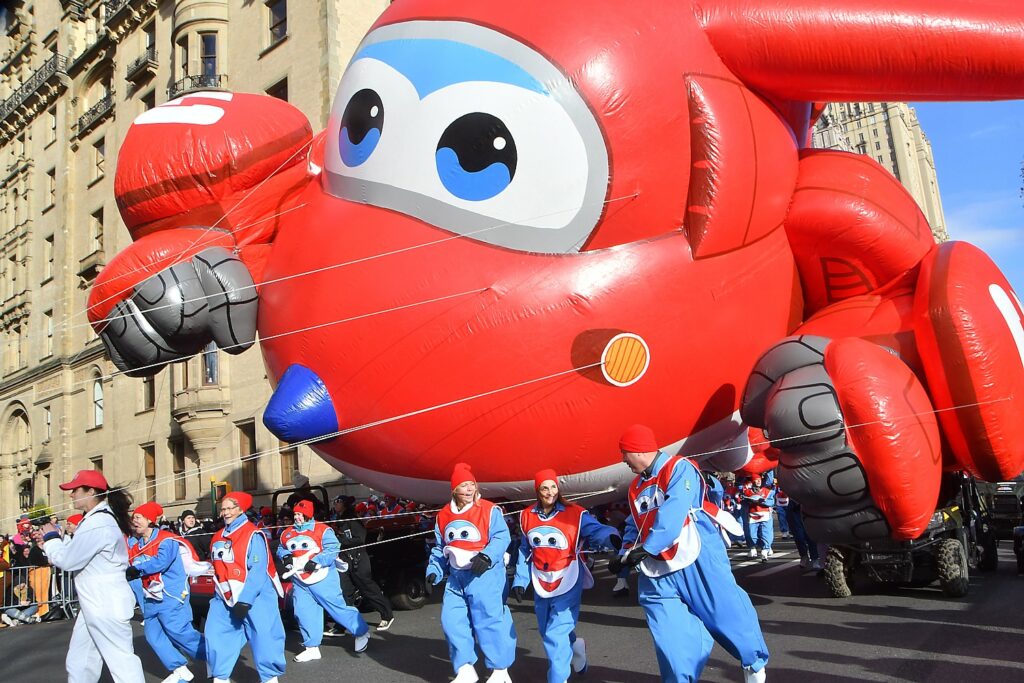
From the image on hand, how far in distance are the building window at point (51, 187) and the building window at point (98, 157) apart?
2.67m

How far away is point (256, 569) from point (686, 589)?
3.15m

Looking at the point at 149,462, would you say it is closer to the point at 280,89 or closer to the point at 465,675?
the point at 280,89

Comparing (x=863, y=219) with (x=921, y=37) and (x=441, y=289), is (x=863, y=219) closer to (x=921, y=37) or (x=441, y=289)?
(x=921, y=37)

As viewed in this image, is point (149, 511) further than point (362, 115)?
Yes

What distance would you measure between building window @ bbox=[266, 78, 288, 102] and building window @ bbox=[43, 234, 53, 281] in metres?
15.5

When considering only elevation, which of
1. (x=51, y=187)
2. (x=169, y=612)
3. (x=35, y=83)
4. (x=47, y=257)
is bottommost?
(x=169, y=612)

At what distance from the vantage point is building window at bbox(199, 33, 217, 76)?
2402 centimetres

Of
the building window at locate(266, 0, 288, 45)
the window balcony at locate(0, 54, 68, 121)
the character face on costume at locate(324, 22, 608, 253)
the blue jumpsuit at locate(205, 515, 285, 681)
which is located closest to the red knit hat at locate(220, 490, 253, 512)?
the blue jumpsuit at locate(205, 515, 285, 681)

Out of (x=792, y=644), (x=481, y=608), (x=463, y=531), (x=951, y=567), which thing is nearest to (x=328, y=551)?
(x=463, y=531)

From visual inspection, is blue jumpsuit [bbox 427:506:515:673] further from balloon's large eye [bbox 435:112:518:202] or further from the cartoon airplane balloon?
balloon's large eye [bbox 435:112:518:202]

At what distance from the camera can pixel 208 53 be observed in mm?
24109

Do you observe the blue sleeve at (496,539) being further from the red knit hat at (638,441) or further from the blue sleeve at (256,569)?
the blue sleeve at (256,569)

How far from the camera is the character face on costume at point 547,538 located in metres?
5.32

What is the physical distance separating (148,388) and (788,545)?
66.7 ft
